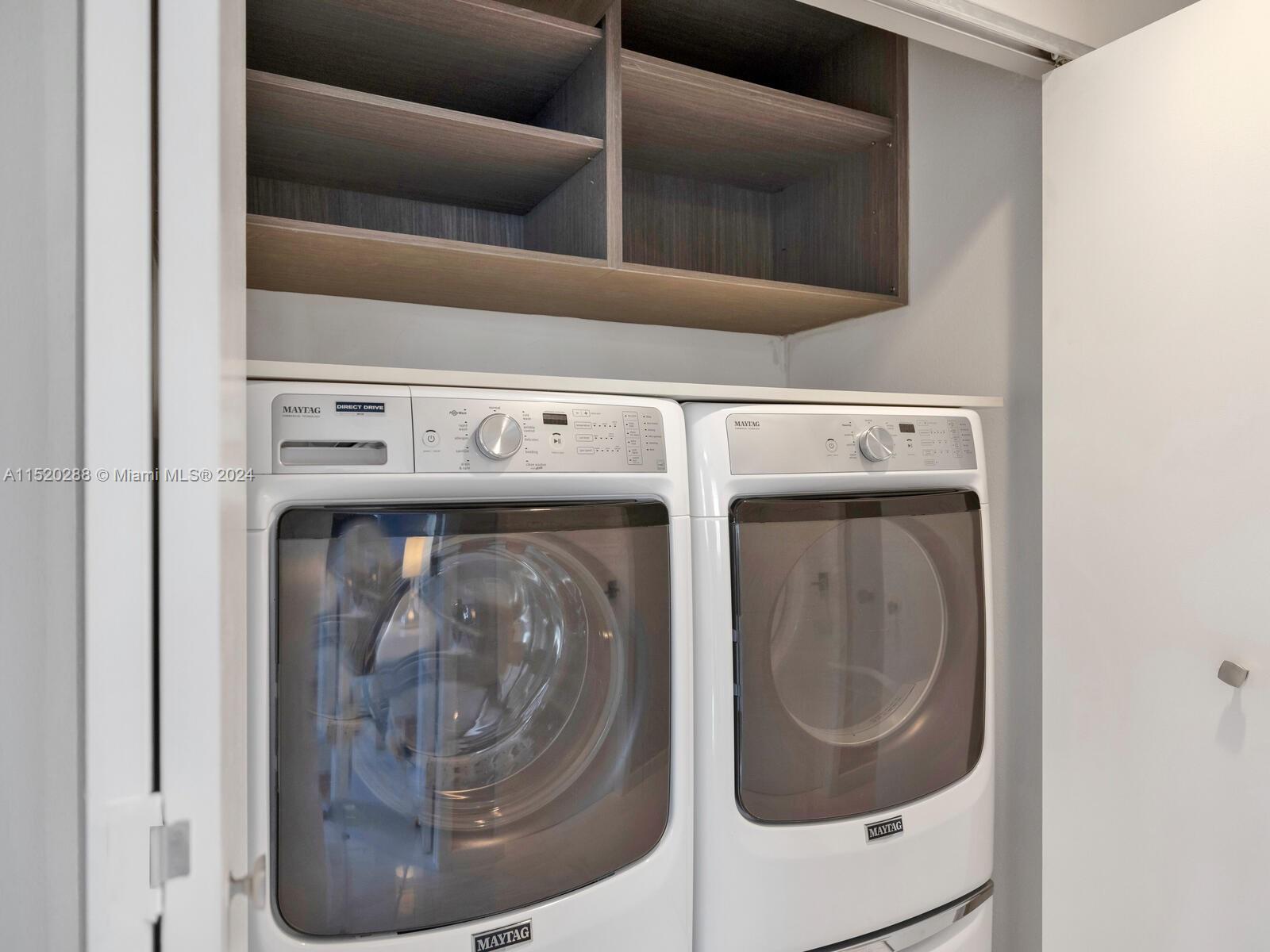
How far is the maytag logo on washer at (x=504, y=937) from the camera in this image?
89 centimetres

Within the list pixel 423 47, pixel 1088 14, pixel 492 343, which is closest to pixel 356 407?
pixel 423 47

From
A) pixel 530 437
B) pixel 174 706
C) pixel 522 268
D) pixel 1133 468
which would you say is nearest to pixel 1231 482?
pixel 1133 468

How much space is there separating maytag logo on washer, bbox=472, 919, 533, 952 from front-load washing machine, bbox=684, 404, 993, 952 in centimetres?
26

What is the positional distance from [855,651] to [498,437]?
0.65 meters

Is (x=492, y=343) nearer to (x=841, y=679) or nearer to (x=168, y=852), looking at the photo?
(x=841, y=679)

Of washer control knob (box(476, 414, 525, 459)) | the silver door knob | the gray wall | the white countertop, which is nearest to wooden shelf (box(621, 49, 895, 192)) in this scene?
the white countertop

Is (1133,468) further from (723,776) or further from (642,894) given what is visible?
(642,894)

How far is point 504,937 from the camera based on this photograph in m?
0.91

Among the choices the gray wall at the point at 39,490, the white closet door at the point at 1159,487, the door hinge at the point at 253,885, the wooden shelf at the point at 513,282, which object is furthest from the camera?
the wooden shelf at the point at 513,282

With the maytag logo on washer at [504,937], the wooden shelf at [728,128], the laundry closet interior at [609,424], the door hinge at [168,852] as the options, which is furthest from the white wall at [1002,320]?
the door hinge at [168,852]

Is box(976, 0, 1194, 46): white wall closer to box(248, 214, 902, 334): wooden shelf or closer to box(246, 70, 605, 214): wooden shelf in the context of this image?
box(248, 214, 902, 334): wooden shelf

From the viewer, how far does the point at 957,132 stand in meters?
1.55

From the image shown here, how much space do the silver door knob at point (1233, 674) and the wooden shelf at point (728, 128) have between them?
1.15m

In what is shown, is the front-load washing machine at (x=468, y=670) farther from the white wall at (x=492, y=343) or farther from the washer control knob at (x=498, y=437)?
the white wall at (x=492, y=343)
